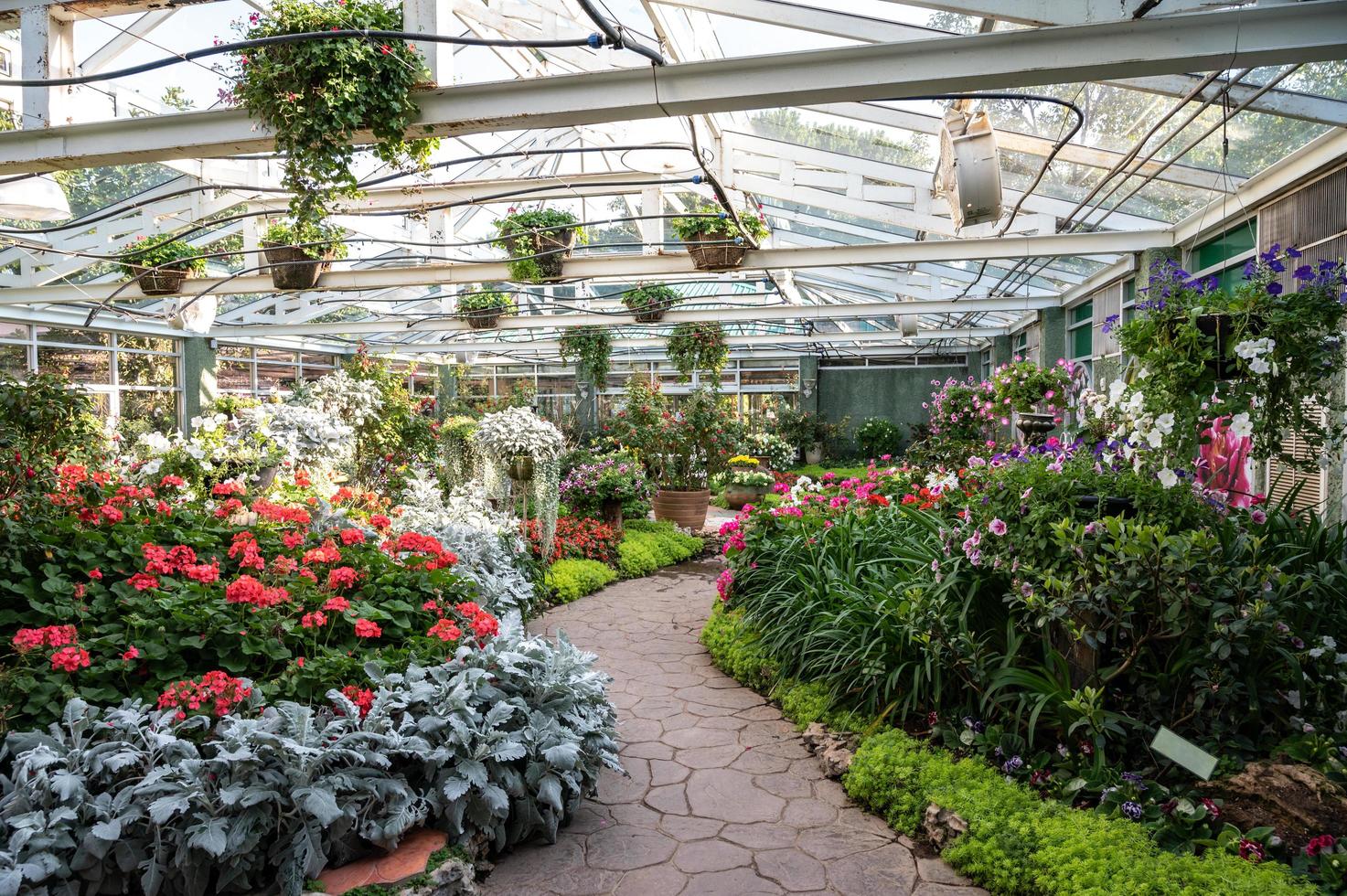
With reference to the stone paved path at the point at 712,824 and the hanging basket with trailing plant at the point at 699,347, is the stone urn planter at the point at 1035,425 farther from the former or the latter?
the hanging basket with trailing plant at the point at 699,347

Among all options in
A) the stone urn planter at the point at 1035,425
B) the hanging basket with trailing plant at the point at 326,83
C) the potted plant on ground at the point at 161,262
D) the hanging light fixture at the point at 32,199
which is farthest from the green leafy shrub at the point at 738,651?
the potted plant on ground at the point at 161,262

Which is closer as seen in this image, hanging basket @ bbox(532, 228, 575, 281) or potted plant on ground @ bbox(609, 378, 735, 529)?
hanging basket @ bbox(532, 228, 575, 281)

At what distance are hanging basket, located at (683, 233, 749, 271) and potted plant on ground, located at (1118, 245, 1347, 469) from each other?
12.1 feet

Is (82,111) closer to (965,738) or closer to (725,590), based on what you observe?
(725,590)

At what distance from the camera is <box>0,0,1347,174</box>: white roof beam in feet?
8.71

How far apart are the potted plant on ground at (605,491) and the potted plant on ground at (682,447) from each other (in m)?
1.19

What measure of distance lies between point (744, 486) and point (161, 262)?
7.16 metres

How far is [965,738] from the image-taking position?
3.01 meters

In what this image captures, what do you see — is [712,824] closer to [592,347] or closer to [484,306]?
[484,306]

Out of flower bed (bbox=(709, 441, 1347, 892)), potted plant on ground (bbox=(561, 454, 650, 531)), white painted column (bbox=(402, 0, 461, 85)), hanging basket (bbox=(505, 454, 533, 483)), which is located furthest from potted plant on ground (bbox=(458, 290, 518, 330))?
flower bed (bbox=(709, 441, 1347, 892))

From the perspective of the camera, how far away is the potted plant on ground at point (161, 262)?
7.58 m

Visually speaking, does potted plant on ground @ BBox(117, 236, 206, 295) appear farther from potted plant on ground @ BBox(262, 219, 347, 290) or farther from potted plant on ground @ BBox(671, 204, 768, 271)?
potted plant on ground @ BBox(671, 204, 768, 271)

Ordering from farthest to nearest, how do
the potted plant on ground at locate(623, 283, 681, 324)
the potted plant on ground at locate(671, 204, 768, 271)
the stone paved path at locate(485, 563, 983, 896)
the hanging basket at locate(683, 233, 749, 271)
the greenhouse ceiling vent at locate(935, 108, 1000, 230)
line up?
the potted plant on ground at locate(623, 283, 681, 324) → the hanging basket at locate(683, 233, 749, 271) → the potted plant on ground at locate(671, 204, 768, 271) → the greenhouse ceiling vent at locate(935, 108, 1000, 230) → the stone paved path at locate(485, 563, 983, 896)

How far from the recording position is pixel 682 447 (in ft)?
32.3
